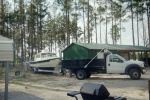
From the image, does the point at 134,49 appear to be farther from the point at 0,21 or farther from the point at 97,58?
the point at 0,21

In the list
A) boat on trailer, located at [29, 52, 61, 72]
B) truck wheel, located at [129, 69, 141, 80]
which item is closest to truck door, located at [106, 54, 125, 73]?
truck wheel, located at [129, 69, 141, 80]

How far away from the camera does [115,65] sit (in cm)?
1834

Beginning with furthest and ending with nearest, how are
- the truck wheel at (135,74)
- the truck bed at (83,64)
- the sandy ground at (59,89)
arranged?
1. the truck bed at (83,64)
2. the truck wheel at (135,74)
3. the sandy ground at (59,89)

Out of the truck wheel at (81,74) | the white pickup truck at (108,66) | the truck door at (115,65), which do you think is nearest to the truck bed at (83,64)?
the white pickup truck at (108,66)

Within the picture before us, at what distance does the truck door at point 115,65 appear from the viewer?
18.2 metres

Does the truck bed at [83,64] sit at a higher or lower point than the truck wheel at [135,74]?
higher

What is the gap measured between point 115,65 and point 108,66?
0.56 metres

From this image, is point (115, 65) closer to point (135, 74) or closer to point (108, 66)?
point (108, 66)

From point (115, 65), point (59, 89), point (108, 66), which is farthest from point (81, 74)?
point (59, 89)

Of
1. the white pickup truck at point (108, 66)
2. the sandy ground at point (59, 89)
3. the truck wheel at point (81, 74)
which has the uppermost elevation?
the white pickup truck at point (108, 66)

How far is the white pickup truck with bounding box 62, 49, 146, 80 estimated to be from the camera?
58.4 feet

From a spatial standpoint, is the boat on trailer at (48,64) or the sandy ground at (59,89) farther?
the boat on trailer at (48,64)

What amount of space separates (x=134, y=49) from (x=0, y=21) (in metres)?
21.1

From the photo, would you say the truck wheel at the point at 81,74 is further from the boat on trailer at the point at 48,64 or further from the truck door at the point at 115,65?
the boat on trailer at the point at 48,64
